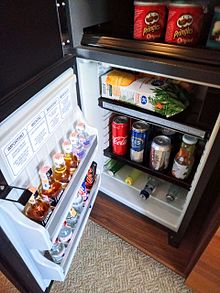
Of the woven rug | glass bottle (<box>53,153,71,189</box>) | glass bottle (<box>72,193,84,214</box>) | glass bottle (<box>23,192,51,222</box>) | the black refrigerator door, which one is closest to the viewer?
the black refrigerator door

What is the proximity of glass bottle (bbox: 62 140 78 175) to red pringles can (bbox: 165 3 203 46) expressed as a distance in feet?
1.55

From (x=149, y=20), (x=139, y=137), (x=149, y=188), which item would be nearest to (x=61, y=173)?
(x=139, y=137)

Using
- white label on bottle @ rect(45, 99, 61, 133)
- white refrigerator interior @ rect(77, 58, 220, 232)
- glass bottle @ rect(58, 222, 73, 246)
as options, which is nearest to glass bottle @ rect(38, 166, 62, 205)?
white label on bottle @ rect(45, 99, 61, 133)

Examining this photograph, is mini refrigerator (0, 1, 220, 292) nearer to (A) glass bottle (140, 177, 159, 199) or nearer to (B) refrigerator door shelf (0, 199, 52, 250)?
(B) refrigerator door shelf (0, 199, 52, 250)

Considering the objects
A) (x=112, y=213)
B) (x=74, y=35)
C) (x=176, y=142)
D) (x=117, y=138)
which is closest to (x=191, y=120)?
(x=176, y=142)

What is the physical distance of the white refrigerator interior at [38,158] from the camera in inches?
21.2

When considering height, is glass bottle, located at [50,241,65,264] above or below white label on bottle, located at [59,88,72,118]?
below

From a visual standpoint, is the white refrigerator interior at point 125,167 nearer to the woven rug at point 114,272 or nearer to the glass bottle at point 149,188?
the glass bottle at point 149,188

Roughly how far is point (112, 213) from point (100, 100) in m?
0.72

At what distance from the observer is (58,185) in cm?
69

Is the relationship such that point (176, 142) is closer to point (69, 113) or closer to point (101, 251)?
point (69, 113)

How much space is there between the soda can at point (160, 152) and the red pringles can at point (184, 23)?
424 mm

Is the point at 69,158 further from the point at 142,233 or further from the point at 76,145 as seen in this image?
the point at 142,233

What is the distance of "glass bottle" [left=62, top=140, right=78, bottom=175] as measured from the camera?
718 millimetres
